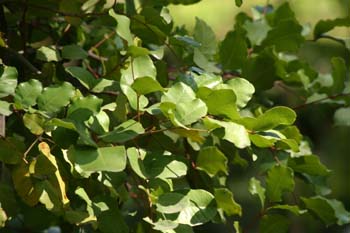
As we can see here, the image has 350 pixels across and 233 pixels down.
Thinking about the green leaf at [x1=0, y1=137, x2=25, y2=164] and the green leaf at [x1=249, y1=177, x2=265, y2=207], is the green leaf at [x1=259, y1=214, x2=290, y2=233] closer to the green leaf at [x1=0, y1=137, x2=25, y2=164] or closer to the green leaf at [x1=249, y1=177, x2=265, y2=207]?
the green leaf at [x1=249, y1=177, x2=265, y2=207]

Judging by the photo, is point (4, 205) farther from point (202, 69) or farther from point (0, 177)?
point (202, 69)

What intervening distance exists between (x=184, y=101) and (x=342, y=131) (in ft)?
8.96

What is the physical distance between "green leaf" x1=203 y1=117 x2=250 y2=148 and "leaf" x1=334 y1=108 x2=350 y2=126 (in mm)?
452

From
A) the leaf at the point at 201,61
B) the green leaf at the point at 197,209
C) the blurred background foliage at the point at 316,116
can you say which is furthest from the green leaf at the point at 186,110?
the blurred background foliage at the point at 316,116

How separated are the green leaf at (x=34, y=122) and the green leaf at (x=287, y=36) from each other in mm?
456

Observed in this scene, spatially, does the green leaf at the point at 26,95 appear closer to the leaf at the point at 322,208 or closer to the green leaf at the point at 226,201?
the green leaf at the point at 226,201

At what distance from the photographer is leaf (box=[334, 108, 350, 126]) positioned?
120 centimetres

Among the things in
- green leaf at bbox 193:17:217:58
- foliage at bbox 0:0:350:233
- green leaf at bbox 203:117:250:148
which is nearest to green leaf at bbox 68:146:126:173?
foliage at bbox 0:0:350:233

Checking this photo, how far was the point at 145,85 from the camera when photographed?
2.66 ft

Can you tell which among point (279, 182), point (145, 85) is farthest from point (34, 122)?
point (279, 182)

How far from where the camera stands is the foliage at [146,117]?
0.80 meters

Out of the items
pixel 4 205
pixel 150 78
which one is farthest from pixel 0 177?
pixel 150 78

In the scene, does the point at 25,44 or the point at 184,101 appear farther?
the point at 25,44

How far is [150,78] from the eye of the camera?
2.63ft
